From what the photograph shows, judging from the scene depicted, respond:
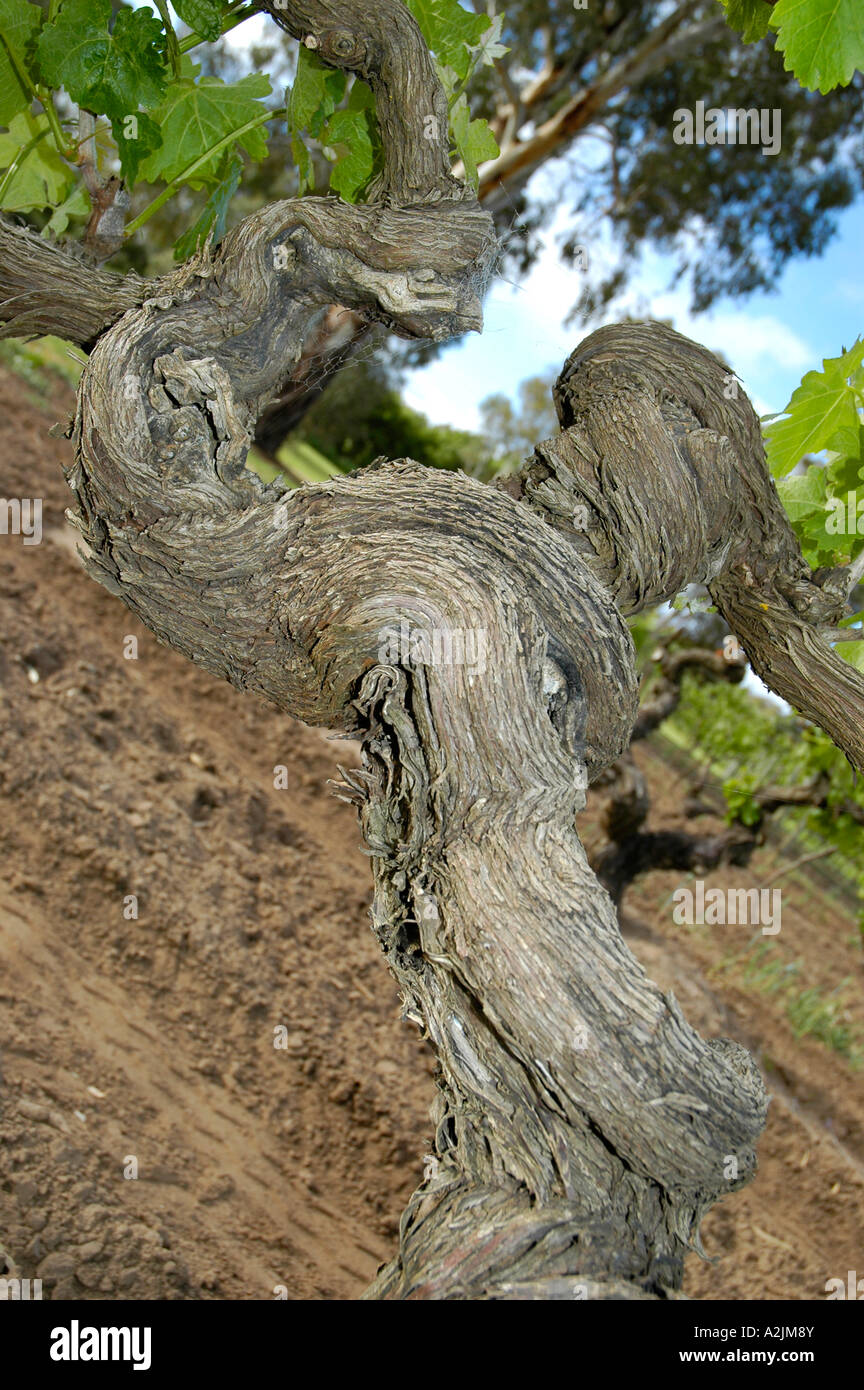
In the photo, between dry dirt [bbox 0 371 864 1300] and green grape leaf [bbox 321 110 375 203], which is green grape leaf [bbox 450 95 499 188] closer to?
green grape leaf [bbox 321 110 375 203]

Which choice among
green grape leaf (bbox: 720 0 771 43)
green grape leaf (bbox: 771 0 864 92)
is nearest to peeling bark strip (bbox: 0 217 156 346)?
green grape leaf (bbox: 771 0 864 92)

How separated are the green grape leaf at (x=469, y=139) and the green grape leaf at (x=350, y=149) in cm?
23

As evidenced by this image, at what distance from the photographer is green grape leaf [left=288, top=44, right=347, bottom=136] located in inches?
90.0

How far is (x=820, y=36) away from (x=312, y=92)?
1139 millimetres

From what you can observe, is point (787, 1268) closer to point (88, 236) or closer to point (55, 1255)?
point (55, 1255)

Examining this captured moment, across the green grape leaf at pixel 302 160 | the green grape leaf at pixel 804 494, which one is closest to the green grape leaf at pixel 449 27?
the green grape leaf at pixel 302 160

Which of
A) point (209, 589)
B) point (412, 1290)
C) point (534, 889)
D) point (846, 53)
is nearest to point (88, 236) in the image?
point (209, 589)

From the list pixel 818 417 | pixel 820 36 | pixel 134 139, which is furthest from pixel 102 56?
pixel 818 417

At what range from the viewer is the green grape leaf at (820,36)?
186 cm

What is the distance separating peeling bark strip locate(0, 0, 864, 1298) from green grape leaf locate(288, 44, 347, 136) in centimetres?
20

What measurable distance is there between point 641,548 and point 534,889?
972mm

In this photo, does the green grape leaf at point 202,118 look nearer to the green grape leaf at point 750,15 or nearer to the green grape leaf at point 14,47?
the green grape leaf at point 14,47

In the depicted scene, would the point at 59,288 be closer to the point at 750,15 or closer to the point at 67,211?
the point at 67,211

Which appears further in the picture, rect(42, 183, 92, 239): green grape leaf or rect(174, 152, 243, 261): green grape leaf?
rect(42, 183, 92, 239): green grape leaf
